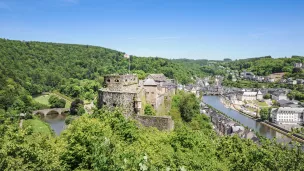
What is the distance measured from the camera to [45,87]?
105 meters

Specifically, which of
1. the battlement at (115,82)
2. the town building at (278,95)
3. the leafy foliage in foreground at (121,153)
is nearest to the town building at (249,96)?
the town building at (278,95)

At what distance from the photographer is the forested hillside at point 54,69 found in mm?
78500

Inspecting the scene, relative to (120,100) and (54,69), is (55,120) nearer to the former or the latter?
(120,100)

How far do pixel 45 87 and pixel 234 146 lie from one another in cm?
9736

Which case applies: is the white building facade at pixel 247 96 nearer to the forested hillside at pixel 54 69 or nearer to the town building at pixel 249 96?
the town building at pixel 249 96

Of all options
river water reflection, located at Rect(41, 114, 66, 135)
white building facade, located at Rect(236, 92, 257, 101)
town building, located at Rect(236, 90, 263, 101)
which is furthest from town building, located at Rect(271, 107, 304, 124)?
river water reflection, located at Rect(41, 114, 66, 135)

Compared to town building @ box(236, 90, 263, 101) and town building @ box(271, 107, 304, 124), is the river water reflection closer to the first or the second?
town building @ box(271, 107, 304, 124)

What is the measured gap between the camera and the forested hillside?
78.5m

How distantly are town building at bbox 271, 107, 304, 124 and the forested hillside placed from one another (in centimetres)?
4046

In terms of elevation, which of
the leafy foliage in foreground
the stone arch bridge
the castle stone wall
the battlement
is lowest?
the stone arch bridge

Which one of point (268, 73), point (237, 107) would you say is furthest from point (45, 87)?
point (268, 73)

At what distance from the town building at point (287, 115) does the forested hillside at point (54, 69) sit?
133 ft

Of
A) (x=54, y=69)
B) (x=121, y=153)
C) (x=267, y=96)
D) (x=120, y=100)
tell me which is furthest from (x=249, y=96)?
(x=121, y=153)

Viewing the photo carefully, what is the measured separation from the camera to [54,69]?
124375 millimetres
